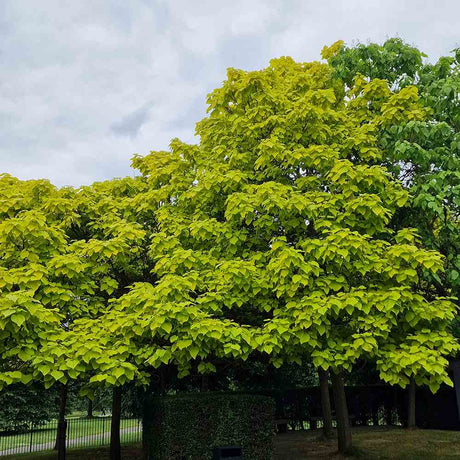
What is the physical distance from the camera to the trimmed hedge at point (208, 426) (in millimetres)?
10750

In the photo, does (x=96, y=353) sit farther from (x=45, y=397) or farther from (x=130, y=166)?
(x=45, y=397)

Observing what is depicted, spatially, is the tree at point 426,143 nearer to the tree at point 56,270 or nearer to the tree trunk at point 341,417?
the tree trunk at point 341,417

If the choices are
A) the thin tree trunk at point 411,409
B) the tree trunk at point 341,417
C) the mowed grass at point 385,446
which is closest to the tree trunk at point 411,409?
the thin tree trunk at point 411,409

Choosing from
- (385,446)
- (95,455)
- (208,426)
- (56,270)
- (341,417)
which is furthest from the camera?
(95,455)

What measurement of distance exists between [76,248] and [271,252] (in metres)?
4.70

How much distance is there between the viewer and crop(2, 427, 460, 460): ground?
1477cm

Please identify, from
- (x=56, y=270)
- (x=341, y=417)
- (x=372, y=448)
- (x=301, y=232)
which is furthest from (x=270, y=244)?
(x=372, y=448)

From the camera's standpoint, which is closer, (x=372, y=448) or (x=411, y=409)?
(x=372, y=448)

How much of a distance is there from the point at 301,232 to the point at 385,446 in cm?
940

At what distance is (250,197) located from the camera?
11.2 m

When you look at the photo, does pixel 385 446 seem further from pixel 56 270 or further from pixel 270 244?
pixel 56 270

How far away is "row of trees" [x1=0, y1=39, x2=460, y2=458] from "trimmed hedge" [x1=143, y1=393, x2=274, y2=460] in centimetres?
118

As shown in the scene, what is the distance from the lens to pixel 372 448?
638 inches

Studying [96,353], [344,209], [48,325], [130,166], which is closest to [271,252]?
[344,209]
